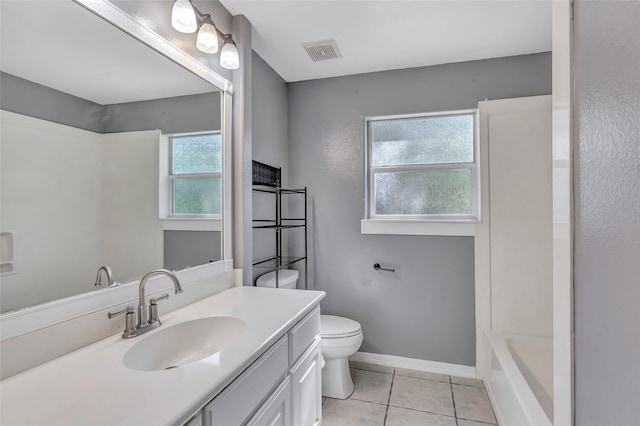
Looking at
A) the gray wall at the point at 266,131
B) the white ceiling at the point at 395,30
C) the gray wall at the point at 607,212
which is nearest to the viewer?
the gray wall at the point at 607,212

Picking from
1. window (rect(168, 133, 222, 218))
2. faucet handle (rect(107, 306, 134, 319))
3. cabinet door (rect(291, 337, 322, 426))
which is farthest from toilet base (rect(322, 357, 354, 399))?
faucet handle (rect(107, 306, 134, 319))

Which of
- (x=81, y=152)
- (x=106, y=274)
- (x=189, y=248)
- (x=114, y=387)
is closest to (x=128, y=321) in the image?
(x=106, y=274)

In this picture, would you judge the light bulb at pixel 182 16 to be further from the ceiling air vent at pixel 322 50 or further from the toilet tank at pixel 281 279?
the toilet tank at pixel 281 279

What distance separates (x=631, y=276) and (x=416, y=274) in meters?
1.92

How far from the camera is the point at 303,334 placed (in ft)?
4.60

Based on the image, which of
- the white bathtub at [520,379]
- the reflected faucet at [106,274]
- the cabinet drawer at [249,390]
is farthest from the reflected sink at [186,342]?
the white bathtub at [520,379]

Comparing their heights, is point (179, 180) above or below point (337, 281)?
above

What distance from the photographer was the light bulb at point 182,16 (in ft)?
4.20

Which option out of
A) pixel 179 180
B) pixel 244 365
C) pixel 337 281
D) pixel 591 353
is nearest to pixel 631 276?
pixel 591 353

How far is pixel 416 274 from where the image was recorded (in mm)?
2412

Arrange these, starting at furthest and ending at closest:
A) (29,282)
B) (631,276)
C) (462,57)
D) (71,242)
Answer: (462,57) → (71,242) → (29,282) → (631,276)

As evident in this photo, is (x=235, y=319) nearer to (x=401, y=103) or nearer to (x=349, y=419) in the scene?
(x=349, y=419)

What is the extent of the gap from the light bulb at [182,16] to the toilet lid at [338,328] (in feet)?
6.12

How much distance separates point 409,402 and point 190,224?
1.79 m
